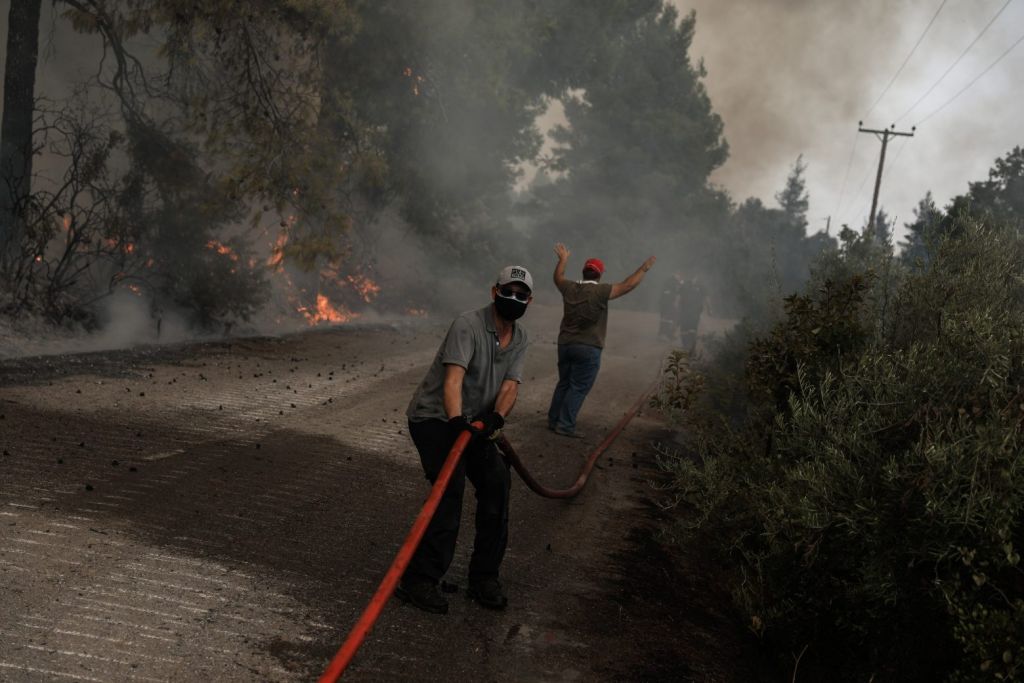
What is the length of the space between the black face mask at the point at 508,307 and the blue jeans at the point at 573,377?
18.4 feet

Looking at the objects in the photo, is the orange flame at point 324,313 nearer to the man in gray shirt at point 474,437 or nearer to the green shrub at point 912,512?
the green shrub at point 912,512

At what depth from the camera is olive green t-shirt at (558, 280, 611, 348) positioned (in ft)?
35.8

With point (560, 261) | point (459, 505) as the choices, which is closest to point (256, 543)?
point (459, 505)

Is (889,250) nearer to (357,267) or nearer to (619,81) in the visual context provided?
(357,267)

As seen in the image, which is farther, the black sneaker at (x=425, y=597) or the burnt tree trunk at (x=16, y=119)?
the burnt tree trunk at (x=16, y=119)

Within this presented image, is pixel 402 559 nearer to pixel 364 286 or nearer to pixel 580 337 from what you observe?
pixel 580 337

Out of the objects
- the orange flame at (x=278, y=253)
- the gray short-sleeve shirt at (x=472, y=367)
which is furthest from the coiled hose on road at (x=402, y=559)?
the orange flame at (x=278, y=253)

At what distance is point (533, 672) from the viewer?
4.54 m

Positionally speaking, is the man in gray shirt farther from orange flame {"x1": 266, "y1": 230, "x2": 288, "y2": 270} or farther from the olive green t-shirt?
orange flame {"x1": 266, "y1": 230, "x2": 288, "y2": 270}

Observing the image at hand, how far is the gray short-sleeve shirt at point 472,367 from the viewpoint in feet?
17.3

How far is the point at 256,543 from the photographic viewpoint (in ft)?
18.8


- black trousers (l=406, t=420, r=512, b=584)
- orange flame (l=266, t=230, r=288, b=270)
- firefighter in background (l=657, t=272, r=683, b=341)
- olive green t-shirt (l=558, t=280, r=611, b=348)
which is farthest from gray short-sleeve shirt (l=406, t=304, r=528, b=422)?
firefighter in background (l=657, t=272, r=683, b=341)

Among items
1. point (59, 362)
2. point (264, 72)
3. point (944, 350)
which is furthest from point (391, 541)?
point (264, 72)

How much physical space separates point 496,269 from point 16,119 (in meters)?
18.2
